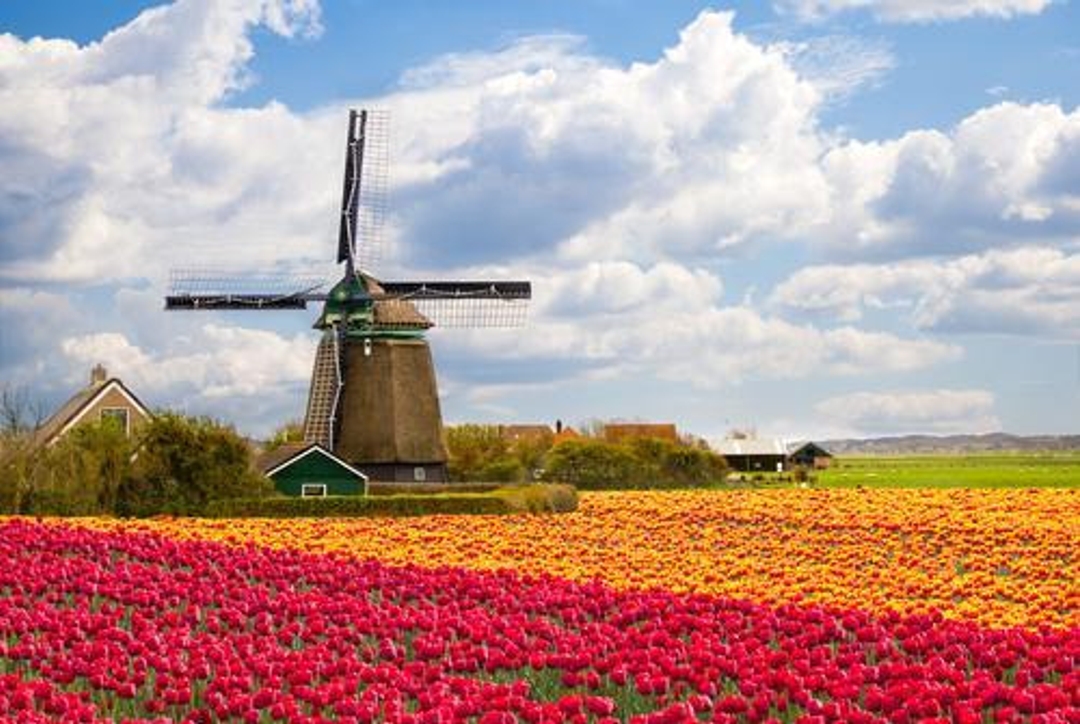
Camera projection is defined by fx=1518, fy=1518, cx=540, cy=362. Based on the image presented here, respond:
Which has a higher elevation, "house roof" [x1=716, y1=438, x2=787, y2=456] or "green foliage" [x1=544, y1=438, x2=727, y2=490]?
"house roof" [x1=716, y1=438, x2=787, y2=456]

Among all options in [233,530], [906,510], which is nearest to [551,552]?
[233,530]

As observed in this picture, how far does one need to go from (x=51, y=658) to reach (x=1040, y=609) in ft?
36.3

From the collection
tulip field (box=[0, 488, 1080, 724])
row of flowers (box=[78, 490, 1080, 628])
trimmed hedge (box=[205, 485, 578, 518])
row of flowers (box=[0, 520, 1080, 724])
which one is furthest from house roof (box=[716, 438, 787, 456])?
row of flowers (box=[0, 520, 1080, 724])

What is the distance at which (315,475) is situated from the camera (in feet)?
160

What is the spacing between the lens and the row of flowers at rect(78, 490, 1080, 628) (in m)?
19.5

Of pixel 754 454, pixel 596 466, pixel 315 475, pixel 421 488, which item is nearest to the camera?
pixel 421 488

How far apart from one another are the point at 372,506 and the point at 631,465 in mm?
36223

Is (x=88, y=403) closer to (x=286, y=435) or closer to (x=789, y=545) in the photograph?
(x=286, y=435)

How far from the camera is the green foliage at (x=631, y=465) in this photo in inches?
2840

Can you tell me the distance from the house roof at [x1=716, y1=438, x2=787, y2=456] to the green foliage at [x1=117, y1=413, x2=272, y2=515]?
326 feet

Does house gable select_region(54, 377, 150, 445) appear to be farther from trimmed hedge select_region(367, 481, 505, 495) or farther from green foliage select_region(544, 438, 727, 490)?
green foliage select_region(544, 438, 727, 490)

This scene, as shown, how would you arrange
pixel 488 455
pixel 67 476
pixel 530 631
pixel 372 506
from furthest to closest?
pixel 488 455 < pixel 372 506 < pixel 67 476 < pixel 530 631

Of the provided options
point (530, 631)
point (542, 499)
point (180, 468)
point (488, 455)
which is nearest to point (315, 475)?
point (180, 468)

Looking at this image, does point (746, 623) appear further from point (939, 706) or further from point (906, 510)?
point (906, 510)
